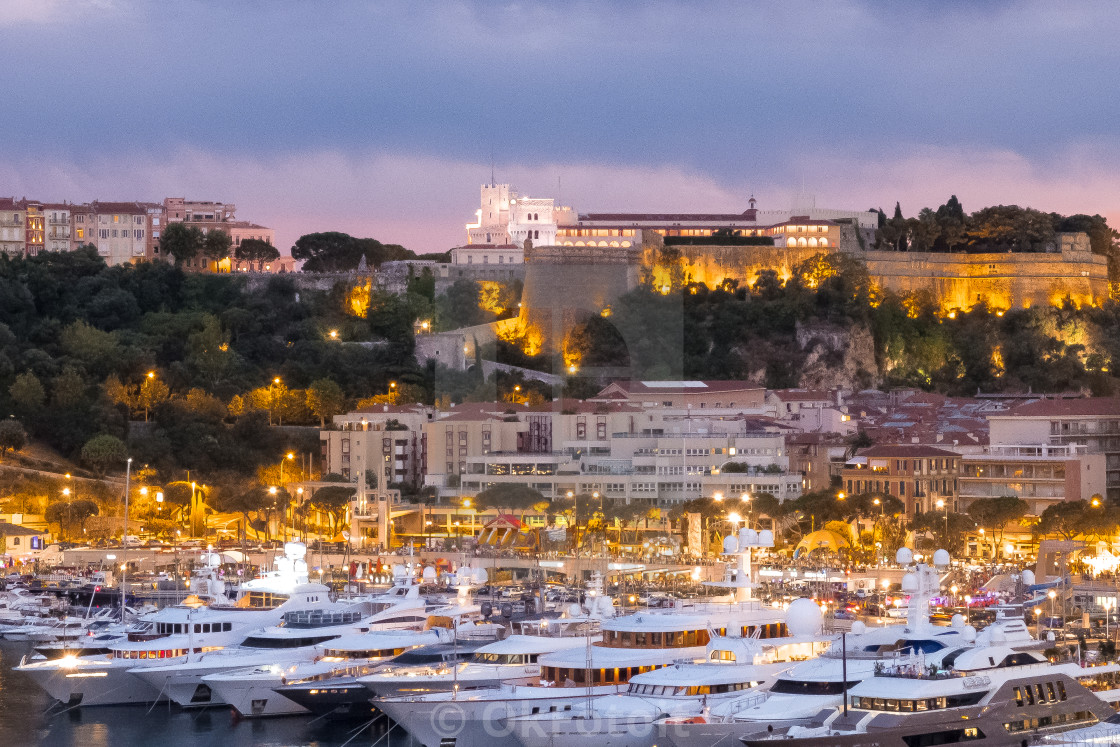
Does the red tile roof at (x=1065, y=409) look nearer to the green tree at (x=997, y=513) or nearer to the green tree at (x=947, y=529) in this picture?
the green tree at (x=997, y=513)

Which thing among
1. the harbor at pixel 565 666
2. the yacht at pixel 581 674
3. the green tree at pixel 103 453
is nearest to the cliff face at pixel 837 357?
the green tree at pixel 103 453

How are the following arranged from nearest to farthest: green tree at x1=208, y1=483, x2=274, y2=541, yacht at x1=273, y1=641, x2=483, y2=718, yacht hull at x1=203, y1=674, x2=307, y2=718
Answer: yacht at x1=273, y1=641, x2=483, y2=718 → yacht hull at x1=203, y1=674, x2=307, y2=718 → green tree at x1=208, y1=483, x2=274, y2=541

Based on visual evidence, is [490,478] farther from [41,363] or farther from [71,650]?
[71,650]

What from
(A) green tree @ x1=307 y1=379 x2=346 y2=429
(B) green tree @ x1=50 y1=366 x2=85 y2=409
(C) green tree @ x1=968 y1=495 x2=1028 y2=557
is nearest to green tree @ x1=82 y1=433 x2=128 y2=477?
(B) green tree @ x1=50 y1=366 x2=85 y2=409

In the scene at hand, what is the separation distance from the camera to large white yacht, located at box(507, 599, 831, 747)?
70.4 feet

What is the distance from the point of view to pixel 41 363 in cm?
5828

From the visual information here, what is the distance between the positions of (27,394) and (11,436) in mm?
3196

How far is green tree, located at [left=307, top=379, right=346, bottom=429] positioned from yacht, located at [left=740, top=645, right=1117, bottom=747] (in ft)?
126

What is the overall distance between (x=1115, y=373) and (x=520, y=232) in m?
24.5

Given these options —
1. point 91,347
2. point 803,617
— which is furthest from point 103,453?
point 803,617

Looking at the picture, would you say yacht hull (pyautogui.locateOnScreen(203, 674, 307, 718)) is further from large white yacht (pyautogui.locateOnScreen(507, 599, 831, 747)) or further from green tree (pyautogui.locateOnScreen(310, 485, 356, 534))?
green tree (pyautogui.locateOnScreen(310, 485, 356, 534))

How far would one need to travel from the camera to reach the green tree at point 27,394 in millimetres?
56000

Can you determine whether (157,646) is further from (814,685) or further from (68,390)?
(68,390)

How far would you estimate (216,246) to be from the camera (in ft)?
234
